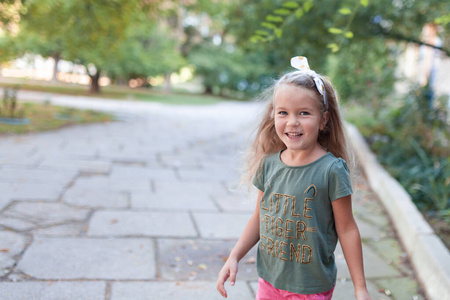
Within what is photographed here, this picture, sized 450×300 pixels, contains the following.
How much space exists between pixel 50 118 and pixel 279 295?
9.06m

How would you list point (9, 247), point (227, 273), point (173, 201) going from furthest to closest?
point (173, 201) → point (9, 247) → point (227, 273)

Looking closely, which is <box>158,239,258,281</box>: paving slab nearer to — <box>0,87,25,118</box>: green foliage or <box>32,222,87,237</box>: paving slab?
<box>32,222,87,237</box>: paving slab

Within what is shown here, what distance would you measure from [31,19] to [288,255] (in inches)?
332

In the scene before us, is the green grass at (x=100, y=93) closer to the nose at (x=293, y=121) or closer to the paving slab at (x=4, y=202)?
the paving slab at (x=4, y=202)

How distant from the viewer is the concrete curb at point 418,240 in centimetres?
273

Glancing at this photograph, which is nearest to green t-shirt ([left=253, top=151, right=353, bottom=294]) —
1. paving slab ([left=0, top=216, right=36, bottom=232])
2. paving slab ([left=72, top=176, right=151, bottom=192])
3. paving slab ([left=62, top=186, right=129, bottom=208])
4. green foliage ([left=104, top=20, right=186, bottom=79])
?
paving slab ([left=0, top=216, right=36, bottom=232])

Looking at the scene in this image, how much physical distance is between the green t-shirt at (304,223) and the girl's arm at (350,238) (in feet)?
0.11

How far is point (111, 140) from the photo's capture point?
26.2 feet

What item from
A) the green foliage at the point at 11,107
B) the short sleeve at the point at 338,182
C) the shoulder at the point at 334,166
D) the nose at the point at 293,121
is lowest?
the green foliage at the point at 11,107

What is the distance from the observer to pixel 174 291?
8.77 ft

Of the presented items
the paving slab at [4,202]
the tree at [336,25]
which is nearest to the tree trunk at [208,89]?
the tree at [336,25]

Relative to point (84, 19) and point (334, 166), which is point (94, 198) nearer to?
point (334, 166)

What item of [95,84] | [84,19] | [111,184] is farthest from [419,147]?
[95,84]

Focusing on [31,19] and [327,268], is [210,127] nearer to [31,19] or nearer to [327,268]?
[31,19]
